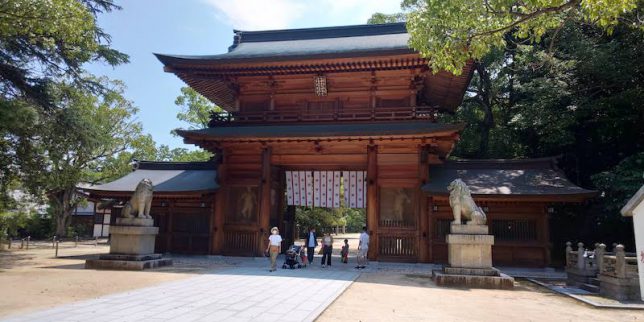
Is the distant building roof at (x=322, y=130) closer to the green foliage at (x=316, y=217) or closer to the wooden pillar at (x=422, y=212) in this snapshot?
the wooden pillar at (x=422, y=212)

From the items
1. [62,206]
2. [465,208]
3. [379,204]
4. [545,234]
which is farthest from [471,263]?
[62,206]

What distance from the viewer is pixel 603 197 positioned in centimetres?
1658

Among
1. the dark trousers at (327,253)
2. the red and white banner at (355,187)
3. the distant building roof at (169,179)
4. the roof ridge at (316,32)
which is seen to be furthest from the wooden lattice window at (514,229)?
the distant building roof at (169,179)

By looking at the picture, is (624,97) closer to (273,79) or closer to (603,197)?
(603,197)

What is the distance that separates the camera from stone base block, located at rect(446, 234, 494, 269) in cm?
1136

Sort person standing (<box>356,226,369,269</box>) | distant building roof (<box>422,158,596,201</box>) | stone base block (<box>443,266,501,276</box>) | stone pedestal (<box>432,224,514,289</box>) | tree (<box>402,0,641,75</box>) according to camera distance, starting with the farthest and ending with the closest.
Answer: distant building roof (<box>422,158,596,201</box>) < person standing (<box>356,226,369,269</box>) < stone base block (<box>443,266,501,276</box>) < stone pedestal (<box>432,224,514,289</box>) < tree (<box>402,0,641,75</box>)

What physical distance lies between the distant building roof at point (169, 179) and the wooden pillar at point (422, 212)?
839 centimetres

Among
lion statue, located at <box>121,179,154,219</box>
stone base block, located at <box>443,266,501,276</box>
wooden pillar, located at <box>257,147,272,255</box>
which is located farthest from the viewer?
wooden pillar, located at <box>257,147,272,255</box>

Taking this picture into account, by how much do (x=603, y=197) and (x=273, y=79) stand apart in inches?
576

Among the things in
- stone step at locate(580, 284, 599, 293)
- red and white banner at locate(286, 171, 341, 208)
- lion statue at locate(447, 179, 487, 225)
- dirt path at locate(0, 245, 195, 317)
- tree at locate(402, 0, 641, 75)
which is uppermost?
tree at locate(402, 0, 641, 75)

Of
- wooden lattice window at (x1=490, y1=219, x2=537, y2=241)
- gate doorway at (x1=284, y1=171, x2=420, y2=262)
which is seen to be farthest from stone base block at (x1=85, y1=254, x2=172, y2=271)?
wooden lattice window at (x1=490, y1=219, x2=537, y2=241)

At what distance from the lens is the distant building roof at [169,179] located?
17703mm

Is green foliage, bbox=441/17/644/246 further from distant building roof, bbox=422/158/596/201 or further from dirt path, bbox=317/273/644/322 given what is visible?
dirt path, bbox=317/273/644/322

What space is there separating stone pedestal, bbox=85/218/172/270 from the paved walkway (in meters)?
3.13
